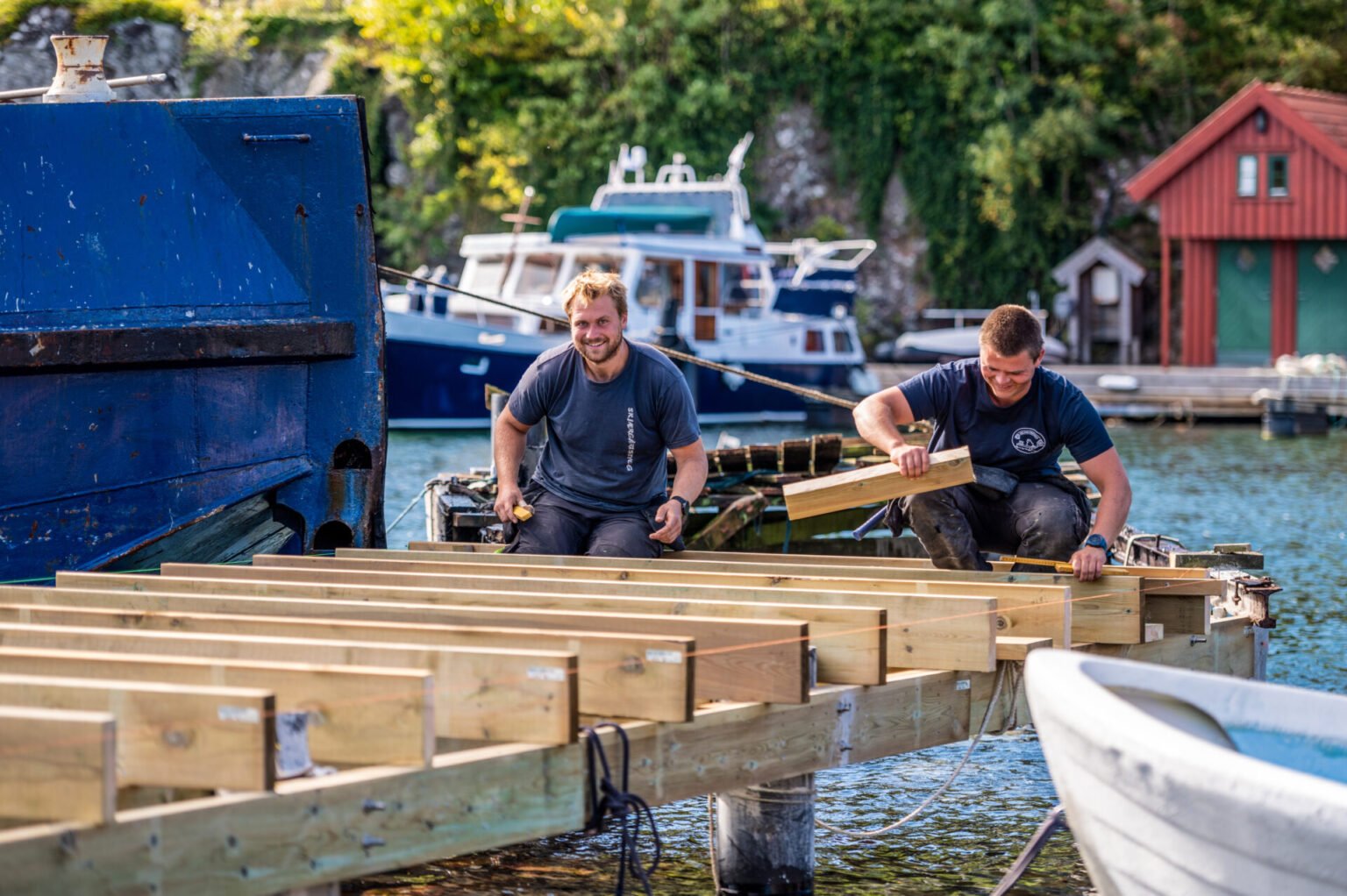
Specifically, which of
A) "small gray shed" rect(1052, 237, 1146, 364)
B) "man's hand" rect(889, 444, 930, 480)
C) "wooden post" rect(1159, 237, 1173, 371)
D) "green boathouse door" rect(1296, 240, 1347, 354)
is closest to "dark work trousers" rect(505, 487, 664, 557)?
"man's hand" rect(889, 444, 930, 480)

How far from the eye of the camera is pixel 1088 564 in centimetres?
599

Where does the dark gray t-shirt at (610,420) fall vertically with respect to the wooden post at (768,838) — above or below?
above

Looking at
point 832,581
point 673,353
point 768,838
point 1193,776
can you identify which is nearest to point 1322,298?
point 673,353

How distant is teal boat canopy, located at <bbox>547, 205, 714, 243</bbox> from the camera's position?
29188 mm

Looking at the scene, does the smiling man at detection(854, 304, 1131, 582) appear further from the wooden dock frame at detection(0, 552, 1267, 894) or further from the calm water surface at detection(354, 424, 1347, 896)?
the wooden dock frame at detection(0, 552, 1267, 894)

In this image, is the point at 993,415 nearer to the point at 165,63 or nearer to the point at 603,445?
the point at 603,445

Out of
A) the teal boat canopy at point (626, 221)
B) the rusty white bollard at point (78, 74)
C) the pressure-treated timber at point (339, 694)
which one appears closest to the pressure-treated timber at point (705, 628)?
the pressure-treated timber at point (339, 694)

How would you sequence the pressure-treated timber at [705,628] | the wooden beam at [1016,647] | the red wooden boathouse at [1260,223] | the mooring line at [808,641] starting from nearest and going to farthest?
the mooring line at [808,641], the pressure-treated timber at [705,628], the wooden beam at [1016,647], the red wooden boathouse at [1260,223]

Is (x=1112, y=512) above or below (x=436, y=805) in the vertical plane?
above

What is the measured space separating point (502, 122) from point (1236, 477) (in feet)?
77.6

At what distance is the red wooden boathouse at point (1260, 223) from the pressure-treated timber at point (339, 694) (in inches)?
1270

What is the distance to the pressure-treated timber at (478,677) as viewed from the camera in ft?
13.6

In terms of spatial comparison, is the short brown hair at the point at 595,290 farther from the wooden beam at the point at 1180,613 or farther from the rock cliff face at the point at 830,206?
the rock cliff face at the point at 830,206

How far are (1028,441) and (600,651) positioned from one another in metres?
2.86
